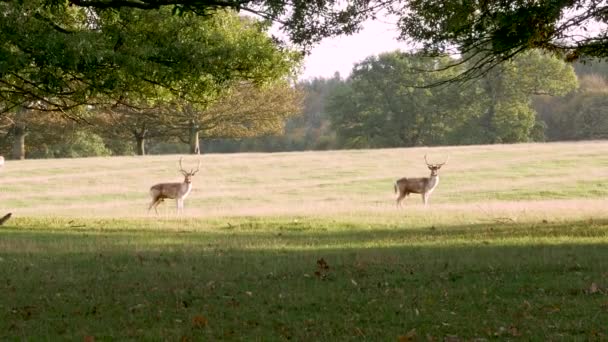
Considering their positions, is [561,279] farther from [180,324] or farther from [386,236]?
[386,236]

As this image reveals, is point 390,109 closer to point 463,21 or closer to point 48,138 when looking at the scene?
point 48,138

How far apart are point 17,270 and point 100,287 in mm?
2391

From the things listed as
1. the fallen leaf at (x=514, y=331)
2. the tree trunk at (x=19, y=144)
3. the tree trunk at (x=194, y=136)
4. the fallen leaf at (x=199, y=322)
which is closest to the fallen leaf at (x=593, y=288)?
the fallen leaf at (x=514, y=331)

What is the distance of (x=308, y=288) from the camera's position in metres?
9.95

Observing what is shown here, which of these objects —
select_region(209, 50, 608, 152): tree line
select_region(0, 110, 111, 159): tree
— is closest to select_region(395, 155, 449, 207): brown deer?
select_region(0, 110, 111, 159): tree

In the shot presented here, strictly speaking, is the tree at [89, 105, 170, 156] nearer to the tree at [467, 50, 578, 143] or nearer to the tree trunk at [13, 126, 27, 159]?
the tree trunk at [13, 126, 27, 159]

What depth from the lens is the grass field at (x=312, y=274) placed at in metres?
7.82

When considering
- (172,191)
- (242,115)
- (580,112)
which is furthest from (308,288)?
(580,112)

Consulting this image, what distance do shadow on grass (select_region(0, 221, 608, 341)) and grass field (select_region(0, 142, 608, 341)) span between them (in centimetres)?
2

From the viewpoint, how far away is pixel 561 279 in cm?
1014

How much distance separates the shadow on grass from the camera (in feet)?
25.3

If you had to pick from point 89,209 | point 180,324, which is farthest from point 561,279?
point 89,209

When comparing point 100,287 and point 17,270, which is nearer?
point 100,287

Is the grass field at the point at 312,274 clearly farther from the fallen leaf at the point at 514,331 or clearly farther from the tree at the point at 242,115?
the tree at the point at 242,115
